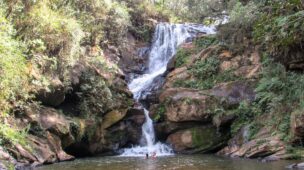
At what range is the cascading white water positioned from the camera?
25547 millimetres

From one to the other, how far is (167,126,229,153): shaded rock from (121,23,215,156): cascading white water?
3.13 ft

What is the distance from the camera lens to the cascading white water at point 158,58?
83.8 feet

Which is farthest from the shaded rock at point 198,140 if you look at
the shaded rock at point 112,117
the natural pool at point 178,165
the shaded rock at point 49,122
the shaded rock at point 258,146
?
the shaded rock at point 49,122

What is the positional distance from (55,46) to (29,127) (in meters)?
4.77

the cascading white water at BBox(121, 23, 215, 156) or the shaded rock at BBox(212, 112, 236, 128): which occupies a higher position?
the cascading white water at BBox(121, 23, 215, 156)

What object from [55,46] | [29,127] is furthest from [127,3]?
[29,127]

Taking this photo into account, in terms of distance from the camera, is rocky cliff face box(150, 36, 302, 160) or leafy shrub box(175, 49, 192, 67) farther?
leafy shrub box(175, 49, 192, 67)

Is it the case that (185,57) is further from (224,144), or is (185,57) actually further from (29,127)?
(29,127)

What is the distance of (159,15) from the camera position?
40125mm

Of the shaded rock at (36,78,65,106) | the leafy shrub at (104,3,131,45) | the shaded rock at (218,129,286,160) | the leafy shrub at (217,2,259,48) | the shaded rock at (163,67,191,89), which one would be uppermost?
the leafy shrub at (104,3,131,45)

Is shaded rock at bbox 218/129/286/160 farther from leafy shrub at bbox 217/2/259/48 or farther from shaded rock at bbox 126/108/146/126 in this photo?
leafy shrub at bbox 217/2/259/48

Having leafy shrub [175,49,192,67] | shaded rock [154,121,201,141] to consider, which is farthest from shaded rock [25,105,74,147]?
leafy shrub [175,49,192,67]

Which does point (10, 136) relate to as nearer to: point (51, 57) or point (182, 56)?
point (51, 57)

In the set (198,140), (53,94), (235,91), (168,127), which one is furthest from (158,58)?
(53,94)
